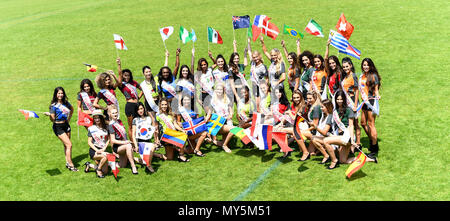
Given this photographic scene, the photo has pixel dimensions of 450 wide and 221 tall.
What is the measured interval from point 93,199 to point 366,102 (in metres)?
6.32

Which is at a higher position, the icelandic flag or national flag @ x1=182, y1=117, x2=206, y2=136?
national flag @ x1=182, y1=117, x2=206, y2=136

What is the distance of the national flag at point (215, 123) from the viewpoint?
1124 cm

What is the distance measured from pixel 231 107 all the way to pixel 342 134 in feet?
10.5

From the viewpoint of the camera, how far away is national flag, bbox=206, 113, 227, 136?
36.9 feet

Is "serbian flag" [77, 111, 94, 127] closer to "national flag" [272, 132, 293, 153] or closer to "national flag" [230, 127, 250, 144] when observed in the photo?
"national flag" [230, 127, 250, 144]

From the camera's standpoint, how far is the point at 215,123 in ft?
37.1

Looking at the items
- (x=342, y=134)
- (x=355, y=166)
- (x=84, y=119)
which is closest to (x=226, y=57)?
(x=84, y=119)

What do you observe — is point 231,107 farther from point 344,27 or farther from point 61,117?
point 61,117

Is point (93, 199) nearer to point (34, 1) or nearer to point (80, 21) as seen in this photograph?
point (80, 21)

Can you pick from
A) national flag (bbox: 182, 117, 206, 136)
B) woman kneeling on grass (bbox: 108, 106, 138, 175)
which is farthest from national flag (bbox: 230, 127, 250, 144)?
woman kneeling on grass (bbox: 108, 106, 138, 175)

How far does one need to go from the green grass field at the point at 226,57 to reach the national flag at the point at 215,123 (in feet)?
1.98

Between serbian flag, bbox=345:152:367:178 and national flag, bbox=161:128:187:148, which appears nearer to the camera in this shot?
serbian flag, bbox=345:152:367:178

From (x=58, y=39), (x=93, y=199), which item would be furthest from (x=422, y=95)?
(x=58, y=39)

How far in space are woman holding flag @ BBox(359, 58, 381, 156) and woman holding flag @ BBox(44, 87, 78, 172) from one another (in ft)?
22.5
